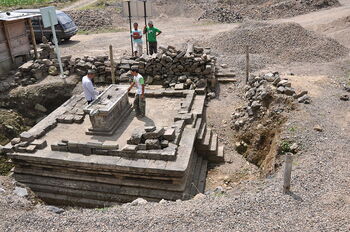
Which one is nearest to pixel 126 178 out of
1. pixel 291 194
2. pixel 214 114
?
pixel 291 194

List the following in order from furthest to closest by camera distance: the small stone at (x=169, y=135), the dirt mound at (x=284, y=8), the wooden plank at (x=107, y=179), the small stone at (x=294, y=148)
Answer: the dirt mound at (x=284, y=8) < the small stone at (x=169, y=135) < the small stone at (x=294, y=148) < the wooden plank at (x=107, y=179)

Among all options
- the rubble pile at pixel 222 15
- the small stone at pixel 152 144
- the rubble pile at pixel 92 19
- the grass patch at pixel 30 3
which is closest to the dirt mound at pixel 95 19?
the rubble pile at pixel 92 19

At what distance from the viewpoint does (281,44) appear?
17719 millimetres

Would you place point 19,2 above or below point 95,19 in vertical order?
above

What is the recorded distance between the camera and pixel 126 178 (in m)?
8.66

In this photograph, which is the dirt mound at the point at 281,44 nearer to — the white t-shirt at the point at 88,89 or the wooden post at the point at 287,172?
the white t-shirt at the point at 88,89

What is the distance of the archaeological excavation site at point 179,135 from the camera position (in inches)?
255

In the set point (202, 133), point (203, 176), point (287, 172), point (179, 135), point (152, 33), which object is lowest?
point (203, 176)

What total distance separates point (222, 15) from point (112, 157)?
21595 mm

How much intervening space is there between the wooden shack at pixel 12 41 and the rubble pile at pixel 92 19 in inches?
418

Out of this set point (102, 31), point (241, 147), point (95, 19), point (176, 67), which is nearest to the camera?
point (241, 147)

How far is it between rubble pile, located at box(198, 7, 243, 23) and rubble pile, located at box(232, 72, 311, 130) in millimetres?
14999

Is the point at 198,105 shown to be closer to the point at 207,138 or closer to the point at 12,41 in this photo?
the point at 207,138

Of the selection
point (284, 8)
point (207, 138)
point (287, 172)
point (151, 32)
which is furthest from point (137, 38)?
point (284, 8)
